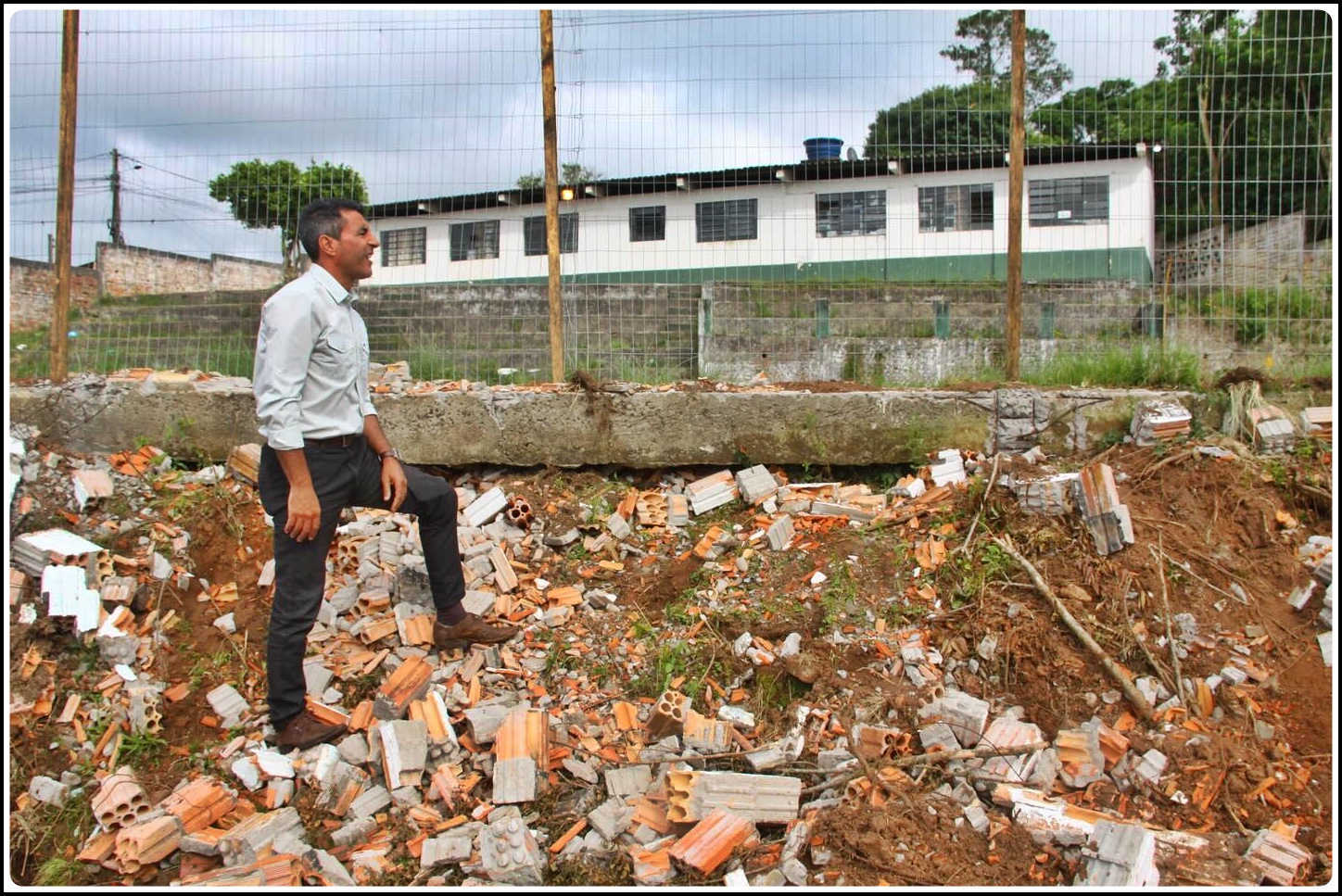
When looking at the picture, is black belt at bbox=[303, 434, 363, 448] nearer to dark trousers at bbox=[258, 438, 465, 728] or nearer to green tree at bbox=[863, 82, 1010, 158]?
dark trousers at bbox=[258, 438, 465, 728]

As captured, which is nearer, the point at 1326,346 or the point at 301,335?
the point at 301,335

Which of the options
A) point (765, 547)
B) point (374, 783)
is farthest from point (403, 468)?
point (765, 547)

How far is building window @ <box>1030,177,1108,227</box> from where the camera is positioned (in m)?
14.2

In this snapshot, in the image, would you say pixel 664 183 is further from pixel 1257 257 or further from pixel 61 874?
pixel 61 874

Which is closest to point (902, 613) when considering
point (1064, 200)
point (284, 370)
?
point (284, 370)

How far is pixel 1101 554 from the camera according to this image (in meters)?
3.83

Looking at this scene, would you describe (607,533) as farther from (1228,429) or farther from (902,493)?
(1228,429)

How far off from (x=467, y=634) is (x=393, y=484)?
0.83m

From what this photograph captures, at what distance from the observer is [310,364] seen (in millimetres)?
3176

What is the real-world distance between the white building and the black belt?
272 centimetres

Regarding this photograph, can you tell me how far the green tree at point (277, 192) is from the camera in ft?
18.0

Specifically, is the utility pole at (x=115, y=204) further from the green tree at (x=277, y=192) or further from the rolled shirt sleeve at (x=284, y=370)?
the rolled shirt sleeve at (x=284, y=370)

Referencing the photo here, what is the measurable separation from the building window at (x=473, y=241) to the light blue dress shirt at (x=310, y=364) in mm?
4791

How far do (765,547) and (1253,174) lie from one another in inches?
159
